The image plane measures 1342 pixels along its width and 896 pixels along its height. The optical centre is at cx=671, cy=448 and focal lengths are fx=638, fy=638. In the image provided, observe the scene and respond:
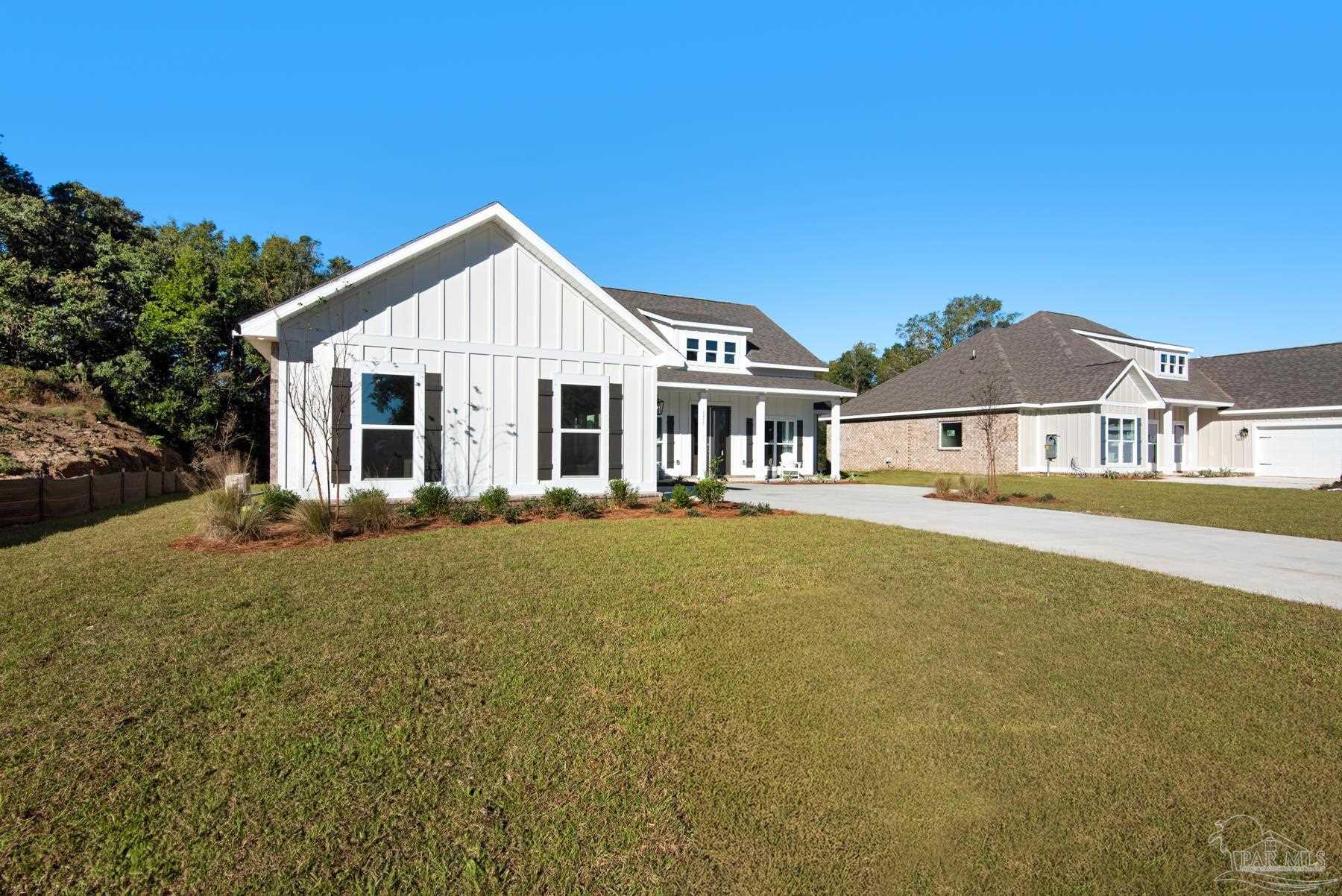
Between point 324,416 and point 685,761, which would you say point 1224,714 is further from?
point 324,416

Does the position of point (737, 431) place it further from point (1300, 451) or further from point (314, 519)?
point (1300, 451)

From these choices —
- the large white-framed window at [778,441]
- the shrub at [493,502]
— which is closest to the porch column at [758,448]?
the large white-framed window at [778,441]

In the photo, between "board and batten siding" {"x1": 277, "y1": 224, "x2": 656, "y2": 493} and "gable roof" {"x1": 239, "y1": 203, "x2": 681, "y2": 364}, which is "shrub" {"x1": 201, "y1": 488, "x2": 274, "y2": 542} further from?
"gable roof" {"x1": 239, "y1": 203, "x2": 681, "y2": 364}

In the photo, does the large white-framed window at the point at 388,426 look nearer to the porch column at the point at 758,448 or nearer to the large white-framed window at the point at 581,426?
the large white-framed window at the point at 581,426

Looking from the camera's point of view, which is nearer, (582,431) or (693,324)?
(582,431)

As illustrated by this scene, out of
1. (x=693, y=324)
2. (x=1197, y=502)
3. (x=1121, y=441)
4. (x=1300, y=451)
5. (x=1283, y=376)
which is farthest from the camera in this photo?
(x=1283, y=376)

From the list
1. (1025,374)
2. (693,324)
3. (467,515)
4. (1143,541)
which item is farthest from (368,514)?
(1025,374)

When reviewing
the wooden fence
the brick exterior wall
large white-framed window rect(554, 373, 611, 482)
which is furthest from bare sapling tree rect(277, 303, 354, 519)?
the brick exterior wall

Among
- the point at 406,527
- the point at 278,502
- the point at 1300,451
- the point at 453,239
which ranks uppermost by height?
the point at 453,239

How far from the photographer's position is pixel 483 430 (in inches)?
445

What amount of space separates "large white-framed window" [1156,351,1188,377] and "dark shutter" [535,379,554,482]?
3270cm

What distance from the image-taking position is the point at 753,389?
66.6 ft

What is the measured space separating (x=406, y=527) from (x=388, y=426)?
2292 mm

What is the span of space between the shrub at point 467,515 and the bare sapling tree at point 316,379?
199 centimetres
